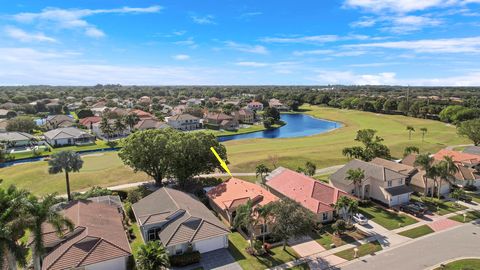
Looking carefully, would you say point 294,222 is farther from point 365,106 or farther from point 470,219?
point 365,106

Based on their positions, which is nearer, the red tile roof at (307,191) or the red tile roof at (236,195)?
the red tile roof at (236,195)

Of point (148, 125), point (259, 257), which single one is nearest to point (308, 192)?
point (259, 257)

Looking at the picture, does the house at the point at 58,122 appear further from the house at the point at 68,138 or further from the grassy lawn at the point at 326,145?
the grassy lawn at the point at 326,145

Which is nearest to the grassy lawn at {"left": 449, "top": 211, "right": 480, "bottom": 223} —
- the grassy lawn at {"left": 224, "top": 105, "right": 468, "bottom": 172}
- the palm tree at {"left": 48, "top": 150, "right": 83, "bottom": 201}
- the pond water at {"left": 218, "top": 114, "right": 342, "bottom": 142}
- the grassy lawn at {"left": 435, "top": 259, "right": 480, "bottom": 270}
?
the grassy lawn at {"left": 435, "top": 259, "right": 480, "bottom": 270}

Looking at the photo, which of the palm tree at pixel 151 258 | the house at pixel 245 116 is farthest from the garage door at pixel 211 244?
the house at pixel 245 116

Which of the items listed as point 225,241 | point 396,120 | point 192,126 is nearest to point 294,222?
point 225,241
